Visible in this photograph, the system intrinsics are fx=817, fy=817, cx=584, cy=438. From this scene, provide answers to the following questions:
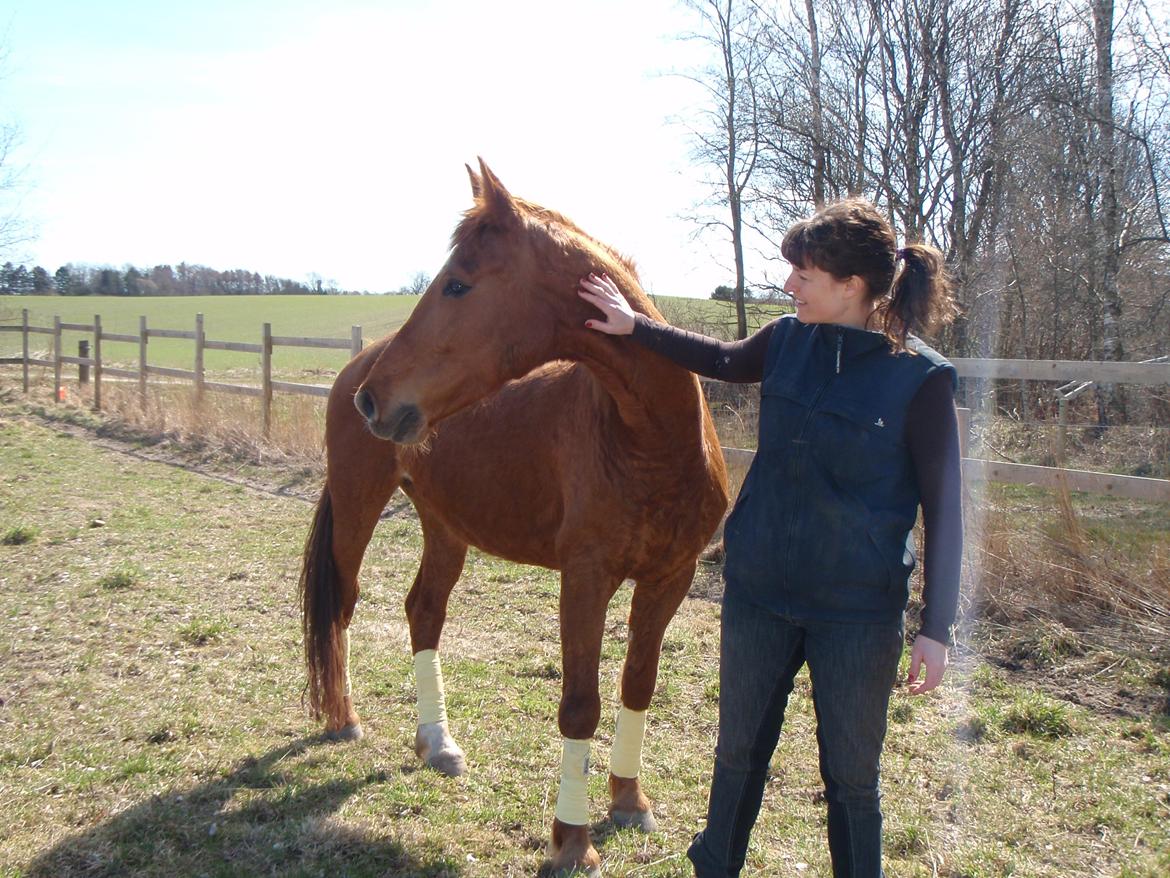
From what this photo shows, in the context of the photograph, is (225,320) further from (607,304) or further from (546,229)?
(607,304)

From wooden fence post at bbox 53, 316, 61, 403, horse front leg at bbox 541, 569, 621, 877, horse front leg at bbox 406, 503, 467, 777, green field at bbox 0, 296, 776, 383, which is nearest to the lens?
horse front leg at bbox 541, 569, 621, 877

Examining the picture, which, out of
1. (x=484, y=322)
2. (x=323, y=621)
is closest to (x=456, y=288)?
(x=484, y=322)

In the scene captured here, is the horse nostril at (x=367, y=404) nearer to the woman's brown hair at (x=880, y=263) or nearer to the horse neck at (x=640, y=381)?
the horse neck at (x=640, y=381)

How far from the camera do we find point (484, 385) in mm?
2547

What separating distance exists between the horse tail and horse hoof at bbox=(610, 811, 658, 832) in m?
1.48

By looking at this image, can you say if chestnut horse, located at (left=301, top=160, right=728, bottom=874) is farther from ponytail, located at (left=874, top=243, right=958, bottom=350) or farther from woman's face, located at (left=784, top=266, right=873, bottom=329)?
ponytail, located at (left=874, top=243, right=958, bottom=350)

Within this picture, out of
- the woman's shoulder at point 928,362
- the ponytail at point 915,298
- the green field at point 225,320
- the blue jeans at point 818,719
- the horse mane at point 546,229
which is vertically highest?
the green field at point 225,320

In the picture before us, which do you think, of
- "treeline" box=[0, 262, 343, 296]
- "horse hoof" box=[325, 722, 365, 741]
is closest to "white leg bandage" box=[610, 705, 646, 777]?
"horse hoof" box=[325, 722, 365, 741]

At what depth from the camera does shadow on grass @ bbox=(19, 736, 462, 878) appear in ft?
9.32

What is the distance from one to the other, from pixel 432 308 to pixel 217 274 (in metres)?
65.4

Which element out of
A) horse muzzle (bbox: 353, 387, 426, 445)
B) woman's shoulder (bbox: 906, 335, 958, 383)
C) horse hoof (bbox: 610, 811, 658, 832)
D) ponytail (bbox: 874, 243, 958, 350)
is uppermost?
ponytail (bbox: 874, 243, 958, 350)

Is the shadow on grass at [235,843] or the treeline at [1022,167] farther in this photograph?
the treeline at [1022,167]

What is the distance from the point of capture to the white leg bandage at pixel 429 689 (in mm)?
3834

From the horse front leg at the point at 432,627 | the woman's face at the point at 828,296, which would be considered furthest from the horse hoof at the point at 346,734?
the woman's face at the point at 828,296
